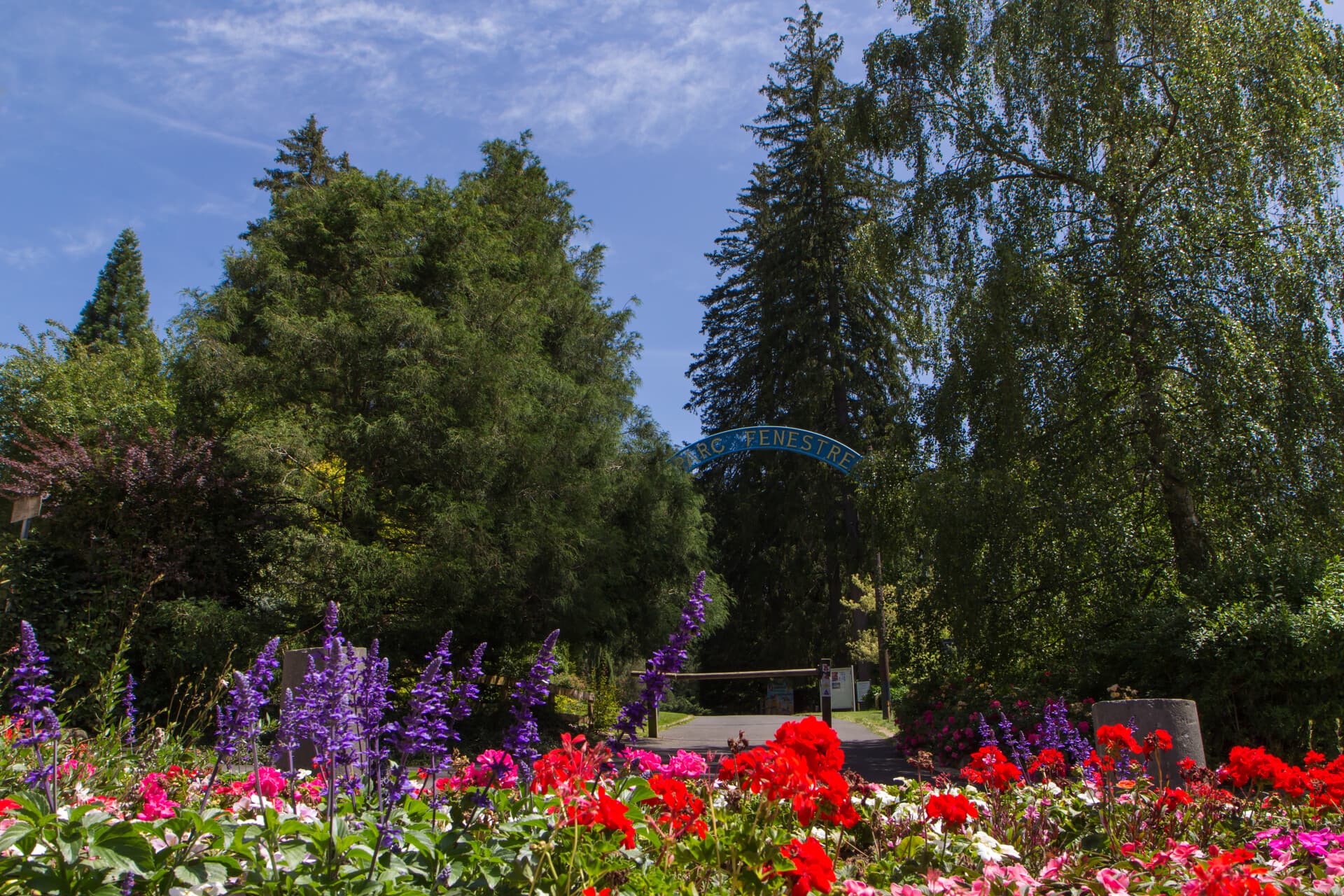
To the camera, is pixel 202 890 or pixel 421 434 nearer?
pixel 202 890

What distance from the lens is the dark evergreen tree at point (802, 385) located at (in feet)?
87.0

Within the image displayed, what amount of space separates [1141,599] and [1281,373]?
2721 millimetres

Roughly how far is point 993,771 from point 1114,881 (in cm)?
87

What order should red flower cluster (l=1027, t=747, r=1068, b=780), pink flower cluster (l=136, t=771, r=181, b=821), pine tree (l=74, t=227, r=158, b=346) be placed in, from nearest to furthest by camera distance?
1. pink flower cluster (l=136, t=771, r=181, b=821)
2. red flower cluster (l=1027, t=747, r=1068, b=780)
3. pine tree (l=74, t=227, r=158, b=346)

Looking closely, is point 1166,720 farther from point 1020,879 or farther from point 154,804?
point 154,804

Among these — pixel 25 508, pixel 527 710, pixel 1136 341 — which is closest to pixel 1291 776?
pixel 527 710

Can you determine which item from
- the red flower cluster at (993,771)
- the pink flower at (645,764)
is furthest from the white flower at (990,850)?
the pink flower at (645,764)

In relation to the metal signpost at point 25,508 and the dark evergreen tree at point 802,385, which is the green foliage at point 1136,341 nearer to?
the metal signpost at point 25,508

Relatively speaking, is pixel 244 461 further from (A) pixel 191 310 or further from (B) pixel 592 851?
(B) pixel 592 851

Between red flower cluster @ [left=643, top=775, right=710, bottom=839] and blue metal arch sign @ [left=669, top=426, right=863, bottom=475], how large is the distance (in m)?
12.9

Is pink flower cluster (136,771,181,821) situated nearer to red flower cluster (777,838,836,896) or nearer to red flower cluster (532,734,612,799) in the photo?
red flower cluster (532,734,612,799)

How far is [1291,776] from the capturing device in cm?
294

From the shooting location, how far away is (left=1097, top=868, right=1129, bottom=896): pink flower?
1.99 meters

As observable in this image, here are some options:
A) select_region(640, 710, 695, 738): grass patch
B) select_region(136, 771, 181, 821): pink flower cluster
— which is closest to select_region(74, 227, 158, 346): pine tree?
select_region(640, 710, 695, 738): grass patch
